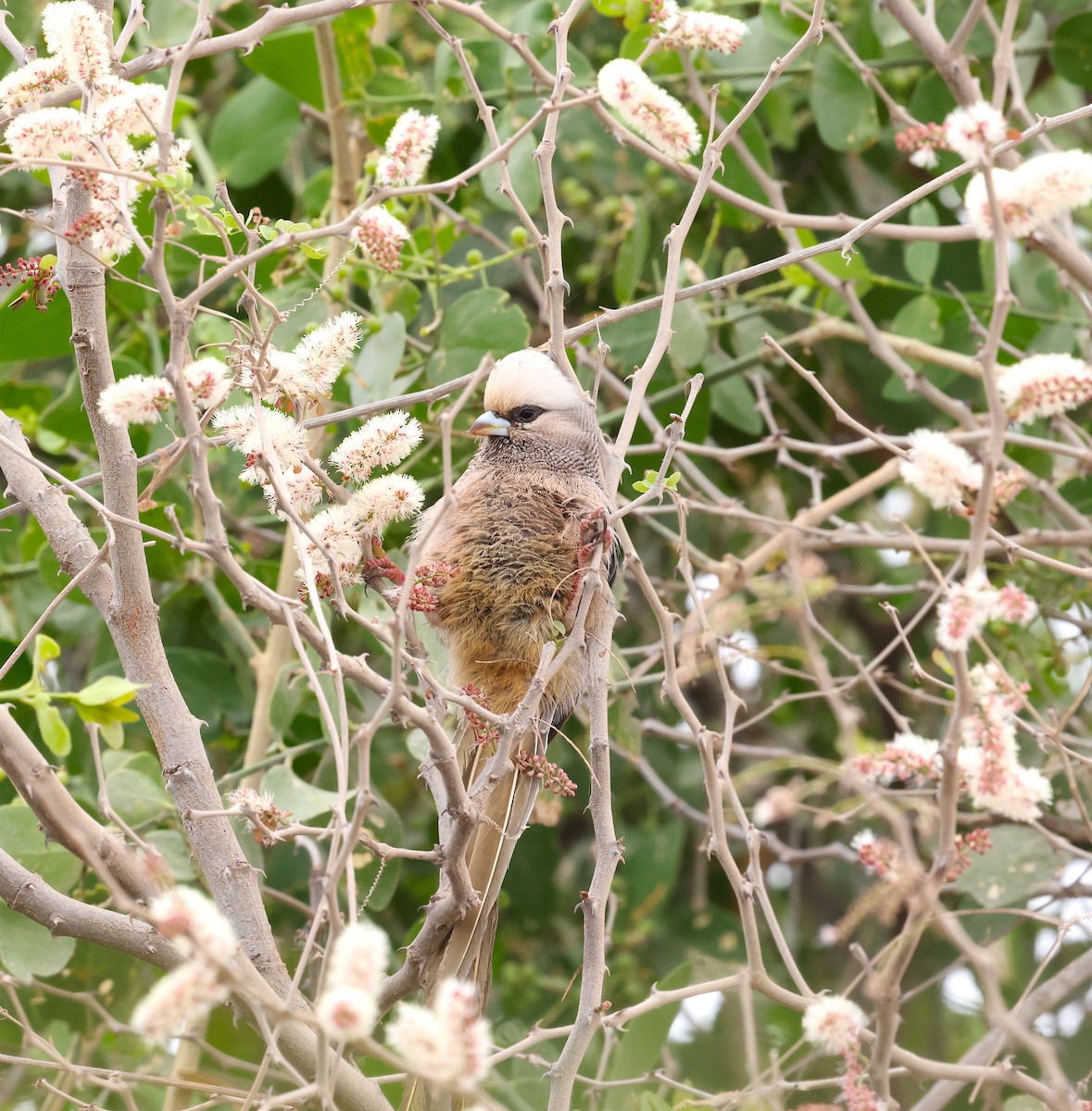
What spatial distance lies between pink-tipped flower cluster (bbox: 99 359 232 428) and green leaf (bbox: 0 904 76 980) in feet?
3.95

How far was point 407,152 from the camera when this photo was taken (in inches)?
70.7

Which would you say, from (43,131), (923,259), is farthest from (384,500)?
(923,259)

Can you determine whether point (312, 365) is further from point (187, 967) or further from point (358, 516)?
point (187, 967)

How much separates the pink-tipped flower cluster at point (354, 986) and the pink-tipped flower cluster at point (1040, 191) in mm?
885

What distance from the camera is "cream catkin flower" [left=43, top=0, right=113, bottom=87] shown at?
1.67m

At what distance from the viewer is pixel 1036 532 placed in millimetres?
2936

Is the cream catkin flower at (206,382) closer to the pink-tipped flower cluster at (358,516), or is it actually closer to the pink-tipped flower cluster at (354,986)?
the pink-tipped flower cluster at (358,516)

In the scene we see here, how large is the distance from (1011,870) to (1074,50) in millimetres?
2111

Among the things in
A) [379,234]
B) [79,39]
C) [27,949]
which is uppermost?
[79,39]

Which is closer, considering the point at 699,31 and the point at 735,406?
the point at 699,31

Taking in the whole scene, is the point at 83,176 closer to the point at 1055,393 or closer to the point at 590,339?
the point at 1055,393

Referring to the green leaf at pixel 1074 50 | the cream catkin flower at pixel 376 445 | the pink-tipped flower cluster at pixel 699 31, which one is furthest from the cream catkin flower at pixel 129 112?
the green leaf at pixel 1074 50

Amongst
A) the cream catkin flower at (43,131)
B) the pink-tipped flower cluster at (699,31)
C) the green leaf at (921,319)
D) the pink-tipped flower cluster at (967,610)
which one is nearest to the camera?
the pink-tipped flower cluster at (967,610)

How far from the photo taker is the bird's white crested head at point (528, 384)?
2775mm
